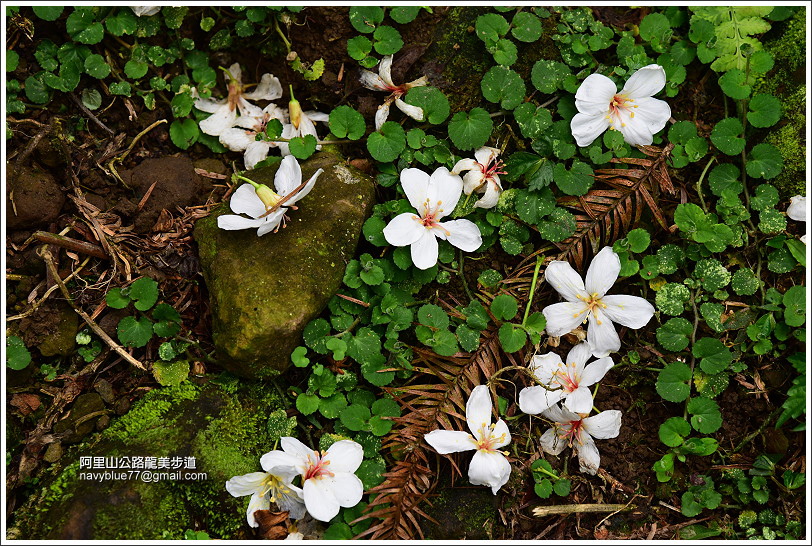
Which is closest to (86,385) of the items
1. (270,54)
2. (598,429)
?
(270,54)

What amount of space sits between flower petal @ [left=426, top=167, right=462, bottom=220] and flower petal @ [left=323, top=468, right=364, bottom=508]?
144 cm

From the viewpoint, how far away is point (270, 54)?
11.8ft

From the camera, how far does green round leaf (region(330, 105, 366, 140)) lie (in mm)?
3416

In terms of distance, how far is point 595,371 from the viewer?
10.4ft

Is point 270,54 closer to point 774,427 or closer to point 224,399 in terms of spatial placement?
point 224,399

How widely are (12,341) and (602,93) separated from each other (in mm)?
3391

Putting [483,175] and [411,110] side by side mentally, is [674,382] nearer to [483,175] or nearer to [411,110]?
[483,175]

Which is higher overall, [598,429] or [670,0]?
[670,0]

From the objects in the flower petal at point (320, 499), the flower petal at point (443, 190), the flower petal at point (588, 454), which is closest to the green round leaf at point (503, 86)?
the flower petal at point (443, 190)

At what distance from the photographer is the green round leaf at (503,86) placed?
3.36 meters

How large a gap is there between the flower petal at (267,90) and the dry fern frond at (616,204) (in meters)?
1.80

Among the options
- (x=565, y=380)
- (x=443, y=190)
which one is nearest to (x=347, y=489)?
(x=565, y=380)

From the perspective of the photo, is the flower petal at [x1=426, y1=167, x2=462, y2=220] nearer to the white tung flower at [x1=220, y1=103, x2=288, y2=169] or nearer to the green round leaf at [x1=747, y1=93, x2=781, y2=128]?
the white tung flower at [x1=220, y1=103, x2=288, y2=169]

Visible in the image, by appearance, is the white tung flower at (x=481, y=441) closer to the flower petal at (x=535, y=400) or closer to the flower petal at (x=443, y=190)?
the flower petal at (x=535, y=400)
